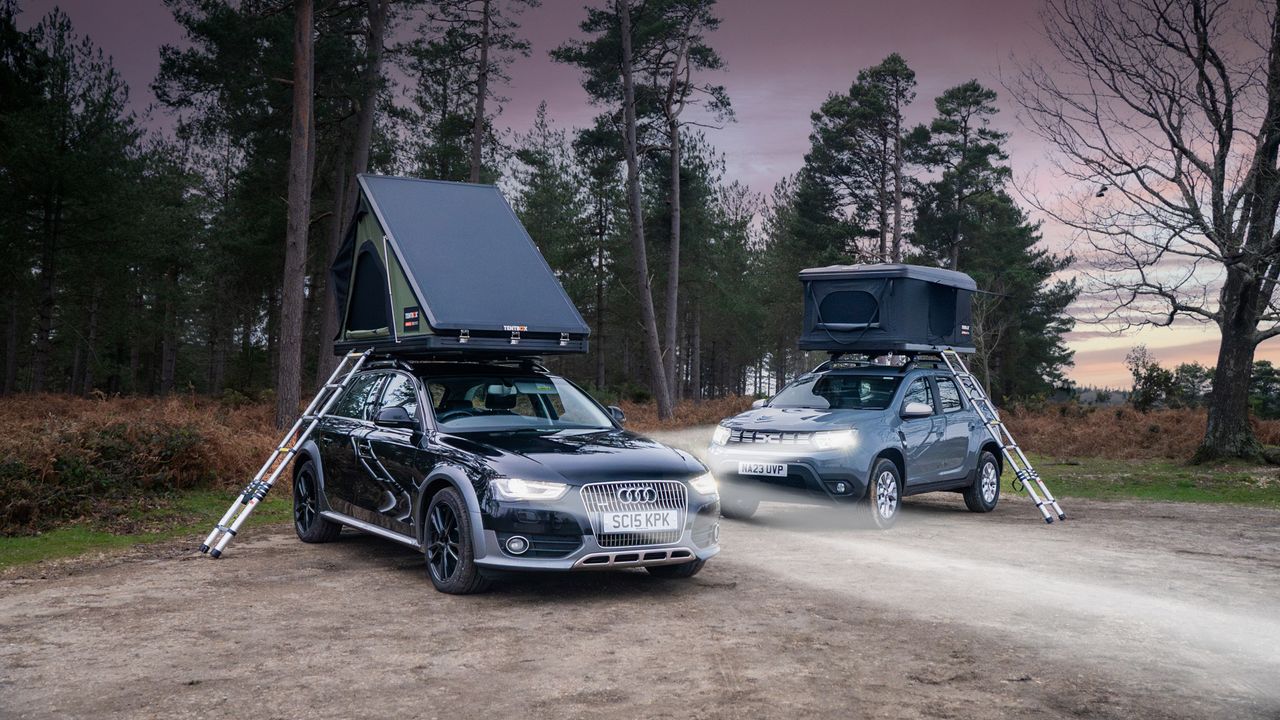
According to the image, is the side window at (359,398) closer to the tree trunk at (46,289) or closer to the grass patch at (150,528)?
the grass patch at (150,528)

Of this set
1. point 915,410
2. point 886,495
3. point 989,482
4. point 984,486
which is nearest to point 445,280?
point 886,495

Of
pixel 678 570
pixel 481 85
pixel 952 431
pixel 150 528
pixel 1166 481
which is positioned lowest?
pixel 150 528

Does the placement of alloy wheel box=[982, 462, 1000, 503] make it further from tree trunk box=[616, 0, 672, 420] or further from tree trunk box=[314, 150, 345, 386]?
tree trunk box=[616, 0, 672, 420]

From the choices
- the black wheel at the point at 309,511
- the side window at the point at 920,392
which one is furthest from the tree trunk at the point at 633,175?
the black wheel at the point at 309,511

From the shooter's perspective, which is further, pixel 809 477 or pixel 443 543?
pixel 809 477

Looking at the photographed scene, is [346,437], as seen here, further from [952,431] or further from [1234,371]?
[1234,371]

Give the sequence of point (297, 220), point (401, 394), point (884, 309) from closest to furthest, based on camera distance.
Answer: point (401, 394)
point (884, 309)
point (297, 220)

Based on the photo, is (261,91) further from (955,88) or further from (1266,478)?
(955,88)

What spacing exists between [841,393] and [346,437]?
6.01 m

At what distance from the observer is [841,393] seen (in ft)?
40.0

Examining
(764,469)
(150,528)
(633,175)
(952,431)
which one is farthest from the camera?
(633,175)

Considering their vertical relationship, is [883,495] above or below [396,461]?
below

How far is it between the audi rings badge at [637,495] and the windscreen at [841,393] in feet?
17.1

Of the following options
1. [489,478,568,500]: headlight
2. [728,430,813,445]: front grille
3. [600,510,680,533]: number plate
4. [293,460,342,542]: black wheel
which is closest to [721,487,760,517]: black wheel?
[728,430,813,445]: front grille
